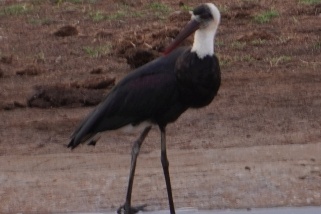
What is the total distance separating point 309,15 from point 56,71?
399 cm

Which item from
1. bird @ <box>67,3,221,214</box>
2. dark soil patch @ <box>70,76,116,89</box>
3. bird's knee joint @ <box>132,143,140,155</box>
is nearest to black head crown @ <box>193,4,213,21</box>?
bird @ <box>67,3,221,214</box>

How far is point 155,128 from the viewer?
7.94 metres

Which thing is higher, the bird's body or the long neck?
the long neck

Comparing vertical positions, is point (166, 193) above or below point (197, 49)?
below

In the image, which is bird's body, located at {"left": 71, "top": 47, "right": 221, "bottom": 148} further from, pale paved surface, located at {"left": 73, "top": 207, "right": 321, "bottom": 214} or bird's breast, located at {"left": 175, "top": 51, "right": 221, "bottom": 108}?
pale paved surface, located at {"left": 73, "top": 207, "right": 321, "bottom": 214}

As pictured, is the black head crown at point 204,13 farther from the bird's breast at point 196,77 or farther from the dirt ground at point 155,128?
the dirt ground at point 155,128

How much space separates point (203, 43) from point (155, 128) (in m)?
1.52

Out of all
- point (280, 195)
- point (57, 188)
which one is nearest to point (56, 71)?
point (57, 188)

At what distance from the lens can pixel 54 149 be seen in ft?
28.1

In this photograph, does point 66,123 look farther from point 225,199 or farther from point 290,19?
point 290,19

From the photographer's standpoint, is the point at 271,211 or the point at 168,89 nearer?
the point at 168,89

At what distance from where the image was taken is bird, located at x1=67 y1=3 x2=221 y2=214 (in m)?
6.55

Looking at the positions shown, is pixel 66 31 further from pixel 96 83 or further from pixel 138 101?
pixel 138 101

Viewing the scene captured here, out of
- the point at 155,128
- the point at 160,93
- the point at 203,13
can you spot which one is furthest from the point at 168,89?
the point at 155,128
